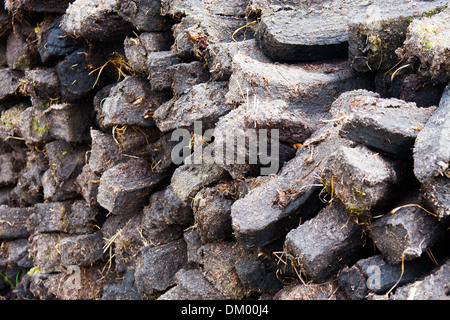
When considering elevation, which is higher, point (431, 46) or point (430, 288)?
point (431, 46)

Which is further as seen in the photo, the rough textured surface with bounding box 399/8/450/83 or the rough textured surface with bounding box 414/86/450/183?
the rough textured surface with bounding box 399/8/450/83

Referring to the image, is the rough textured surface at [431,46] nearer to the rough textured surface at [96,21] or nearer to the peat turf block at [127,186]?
the peat turf block at [127,186]

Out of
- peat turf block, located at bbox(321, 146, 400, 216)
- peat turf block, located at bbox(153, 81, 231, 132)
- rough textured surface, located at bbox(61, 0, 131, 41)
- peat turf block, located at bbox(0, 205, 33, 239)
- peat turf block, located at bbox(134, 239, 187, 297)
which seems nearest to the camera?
peat turf block, located at bbox(321, 146, 400, 216)

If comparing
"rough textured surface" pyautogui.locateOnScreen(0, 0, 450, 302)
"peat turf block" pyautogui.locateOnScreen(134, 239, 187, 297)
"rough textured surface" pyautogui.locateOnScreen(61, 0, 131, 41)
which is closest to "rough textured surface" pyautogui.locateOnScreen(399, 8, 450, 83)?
"rough textured surface" pyautogui.locateOnScreen(0, 0, 450, 302)

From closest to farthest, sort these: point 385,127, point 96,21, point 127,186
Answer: point 385,127
point 127,186
point 96,21

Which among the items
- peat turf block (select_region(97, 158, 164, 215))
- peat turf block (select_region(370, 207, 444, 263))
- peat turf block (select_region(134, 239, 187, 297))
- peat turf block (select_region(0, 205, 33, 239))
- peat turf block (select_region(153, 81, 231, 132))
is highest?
peat turf block (select_region(153, 81, 231, 132))

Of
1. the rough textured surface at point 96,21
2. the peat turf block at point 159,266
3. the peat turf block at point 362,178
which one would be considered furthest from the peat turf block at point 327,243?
the rough textured surface at point 96,21

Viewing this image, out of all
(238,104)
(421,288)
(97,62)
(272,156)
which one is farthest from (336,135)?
(97,62)

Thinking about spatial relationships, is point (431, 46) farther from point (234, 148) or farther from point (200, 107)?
point (200, 107)

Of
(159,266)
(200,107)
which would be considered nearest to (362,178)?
(200,107)

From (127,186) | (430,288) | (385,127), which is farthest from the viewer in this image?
(127,186)

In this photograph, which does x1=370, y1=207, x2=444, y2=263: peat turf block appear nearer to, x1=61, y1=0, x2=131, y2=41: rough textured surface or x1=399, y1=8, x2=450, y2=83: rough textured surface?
x1=399, y1=8, x2=450, y2=83: rough textured surface

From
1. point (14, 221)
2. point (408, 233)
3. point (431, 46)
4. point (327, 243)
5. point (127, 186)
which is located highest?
point (431, 46)
